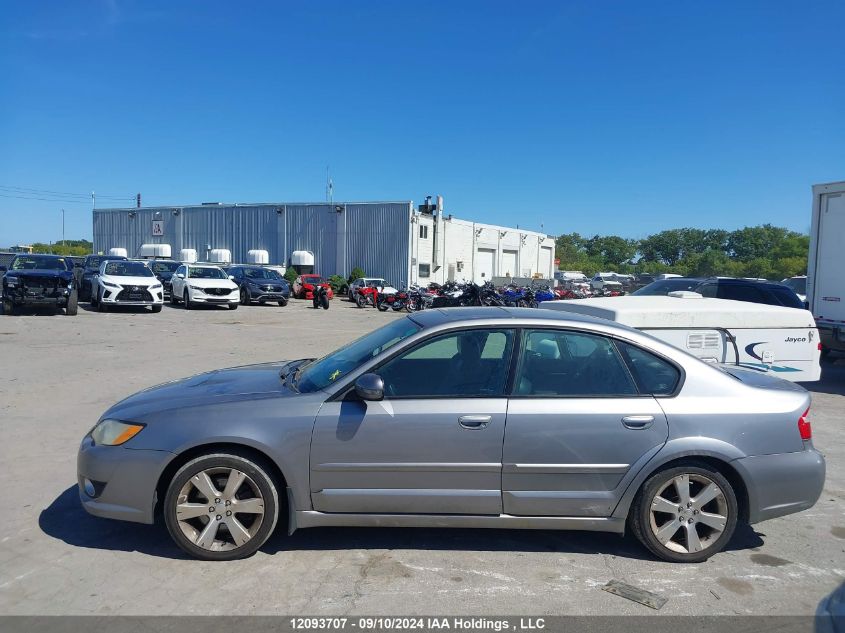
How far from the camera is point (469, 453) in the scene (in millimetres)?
3873

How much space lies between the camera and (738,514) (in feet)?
13.4

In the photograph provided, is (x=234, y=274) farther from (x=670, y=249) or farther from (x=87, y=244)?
(x=87, y=244)

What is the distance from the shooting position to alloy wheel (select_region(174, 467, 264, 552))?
3.85 meters

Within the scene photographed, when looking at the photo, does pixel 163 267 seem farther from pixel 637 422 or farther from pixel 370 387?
pixel 637 422

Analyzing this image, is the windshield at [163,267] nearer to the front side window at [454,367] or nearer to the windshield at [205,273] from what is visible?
the windshield at [205,273]

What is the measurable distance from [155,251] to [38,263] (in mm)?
26402

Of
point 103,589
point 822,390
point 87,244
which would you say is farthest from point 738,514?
point 87,244

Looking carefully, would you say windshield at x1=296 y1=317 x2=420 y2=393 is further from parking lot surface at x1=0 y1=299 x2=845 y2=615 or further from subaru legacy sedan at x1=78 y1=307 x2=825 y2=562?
parking lot surface at x1=0 y1=299 x2=845 y2=615

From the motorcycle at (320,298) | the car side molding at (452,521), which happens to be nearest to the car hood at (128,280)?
Answer: the motorcycle at (320,298)

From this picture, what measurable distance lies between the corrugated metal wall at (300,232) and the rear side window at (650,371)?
3467 cm

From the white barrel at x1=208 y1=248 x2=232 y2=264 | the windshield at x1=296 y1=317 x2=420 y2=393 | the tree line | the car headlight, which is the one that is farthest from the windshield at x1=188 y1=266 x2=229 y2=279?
the tree line


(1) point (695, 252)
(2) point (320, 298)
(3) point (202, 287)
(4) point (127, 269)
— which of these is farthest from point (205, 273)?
(1) point (695, 252)

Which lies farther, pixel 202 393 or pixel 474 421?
pixel 202 393

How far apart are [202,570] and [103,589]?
20.7 inches
